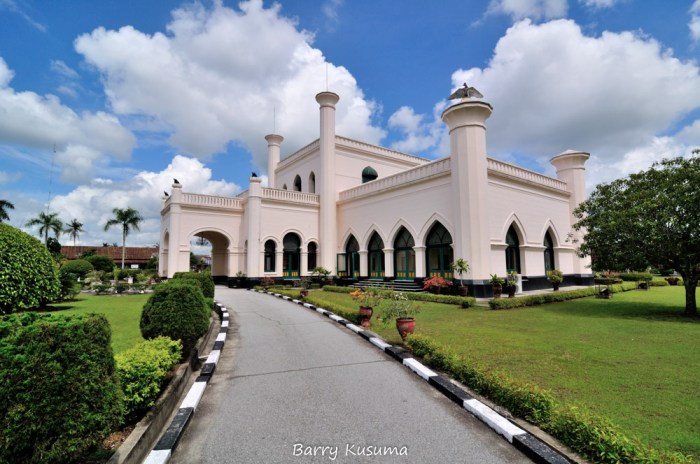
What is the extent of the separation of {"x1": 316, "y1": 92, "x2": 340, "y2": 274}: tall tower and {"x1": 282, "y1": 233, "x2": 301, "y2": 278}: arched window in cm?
158

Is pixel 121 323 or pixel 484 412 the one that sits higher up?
Answer: pixel 121 323

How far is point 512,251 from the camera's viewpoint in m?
18.0

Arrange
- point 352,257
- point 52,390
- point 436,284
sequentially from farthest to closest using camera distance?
point 352,257
point 436,284
point 52,390

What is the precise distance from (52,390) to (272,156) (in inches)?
1118

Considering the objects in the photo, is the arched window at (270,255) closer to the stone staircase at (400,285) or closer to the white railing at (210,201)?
the white railing at (210,201)

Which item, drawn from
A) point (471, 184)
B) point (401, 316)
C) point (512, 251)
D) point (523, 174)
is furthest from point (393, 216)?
point (401, 316)

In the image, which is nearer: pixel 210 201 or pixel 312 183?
pixel 210 201

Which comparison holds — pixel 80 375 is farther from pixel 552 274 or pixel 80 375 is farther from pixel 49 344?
pixel 552 274

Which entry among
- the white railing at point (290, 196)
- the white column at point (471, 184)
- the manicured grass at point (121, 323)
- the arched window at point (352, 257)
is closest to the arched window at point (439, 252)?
the white column at point (471, 184)

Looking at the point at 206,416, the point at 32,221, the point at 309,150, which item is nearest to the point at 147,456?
the point at 206,416

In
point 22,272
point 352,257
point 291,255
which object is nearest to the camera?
point 22,272

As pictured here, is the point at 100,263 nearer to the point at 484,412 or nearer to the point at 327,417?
the point at 327,417

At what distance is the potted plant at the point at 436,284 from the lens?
15062 mm

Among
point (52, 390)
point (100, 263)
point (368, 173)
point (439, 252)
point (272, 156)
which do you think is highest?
point (272, 156)
